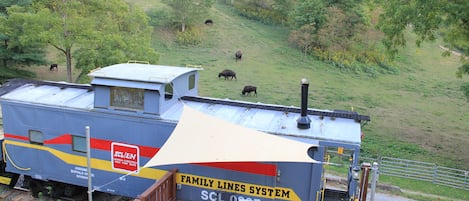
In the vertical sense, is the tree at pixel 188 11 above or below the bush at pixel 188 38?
above

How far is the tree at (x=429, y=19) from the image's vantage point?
16.2 metres

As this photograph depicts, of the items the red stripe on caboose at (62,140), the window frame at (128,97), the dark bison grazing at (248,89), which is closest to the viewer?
the window frame at (128,97)

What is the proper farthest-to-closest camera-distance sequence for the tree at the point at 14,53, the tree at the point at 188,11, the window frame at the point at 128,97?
the tree at the point at 188,11 < the tree at the point at 14,53 < the window frame at the point at 128,97

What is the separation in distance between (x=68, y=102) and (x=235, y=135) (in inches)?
222

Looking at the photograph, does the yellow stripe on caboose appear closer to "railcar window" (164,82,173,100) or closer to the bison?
"railcar window" (164,82,173,100)

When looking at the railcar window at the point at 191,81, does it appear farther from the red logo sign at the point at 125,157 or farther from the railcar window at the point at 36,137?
the railcar window at the point at 36,137

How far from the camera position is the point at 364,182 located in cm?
1026

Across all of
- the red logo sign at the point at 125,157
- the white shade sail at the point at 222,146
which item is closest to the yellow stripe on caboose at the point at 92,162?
the red logo sign at the point at 125,157

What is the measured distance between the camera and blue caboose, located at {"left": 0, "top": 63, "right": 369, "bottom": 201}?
35.2ft

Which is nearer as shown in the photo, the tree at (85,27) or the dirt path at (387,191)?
the dirt path at (387,191)

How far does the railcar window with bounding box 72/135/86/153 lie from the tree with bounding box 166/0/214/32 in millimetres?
32801

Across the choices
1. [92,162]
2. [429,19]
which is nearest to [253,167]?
[92,162]

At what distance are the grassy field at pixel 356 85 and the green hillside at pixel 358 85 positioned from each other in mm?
61

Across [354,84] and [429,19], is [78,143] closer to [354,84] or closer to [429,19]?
[429,19]
